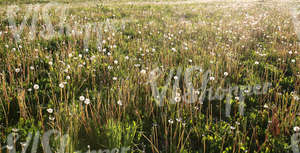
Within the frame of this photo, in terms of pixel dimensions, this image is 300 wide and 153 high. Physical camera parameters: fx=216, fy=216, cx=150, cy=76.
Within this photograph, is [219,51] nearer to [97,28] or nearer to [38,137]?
[97,28]

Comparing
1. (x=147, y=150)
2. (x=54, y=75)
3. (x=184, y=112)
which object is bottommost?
(x=147, y=150)

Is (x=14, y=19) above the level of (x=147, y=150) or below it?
above

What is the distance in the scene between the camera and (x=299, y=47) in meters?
5.14

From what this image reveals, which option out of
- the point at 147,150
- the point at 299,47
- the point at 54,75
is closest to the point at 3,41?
the point at 54,75

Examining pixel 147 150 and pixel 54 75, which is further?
pixel 54 75

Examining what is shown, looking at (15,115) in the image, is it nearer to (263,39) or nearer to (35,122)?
(35,122)

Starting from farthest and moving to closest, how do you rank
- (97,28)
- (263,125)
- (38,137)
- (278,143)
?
1. (97,28)
2. (263,125)
3. (278,143)
4. (38,137)

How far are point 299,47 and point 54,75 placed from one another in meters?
5.41

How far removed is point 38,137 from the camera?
221 centimetres

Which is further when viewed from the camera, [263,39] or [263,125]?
[263,39]

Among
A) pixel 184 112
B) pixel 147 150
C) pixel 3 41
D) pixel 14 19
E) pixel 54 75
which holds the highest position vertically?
pixel 14 19

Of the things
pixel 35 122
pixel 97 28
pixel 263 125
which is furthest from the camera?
pixel 97 28

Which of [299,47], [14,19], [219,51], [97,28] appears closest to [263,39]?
[299,47]

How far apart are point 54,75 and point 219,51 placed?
3648mm
